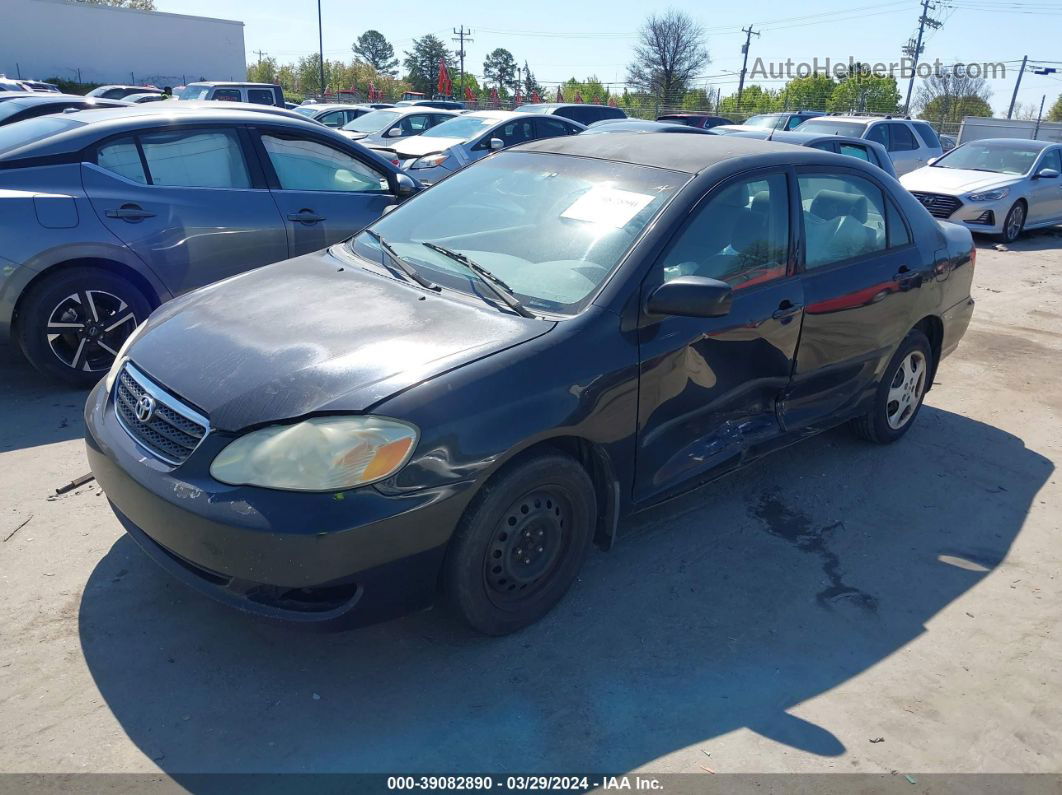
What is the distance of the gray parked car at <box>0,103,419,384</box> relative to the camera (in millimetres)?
4984

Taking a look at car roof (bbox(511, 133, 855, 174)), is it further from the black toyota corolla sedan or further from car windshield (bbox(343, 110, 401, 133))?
car windshield (bbox(343, 110, 401, 133))

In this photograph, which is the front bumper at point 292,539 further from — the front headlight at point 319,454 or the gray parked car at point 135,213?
the gray parked car at point 135,213

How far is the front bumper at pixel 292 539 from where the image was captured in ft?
8.30

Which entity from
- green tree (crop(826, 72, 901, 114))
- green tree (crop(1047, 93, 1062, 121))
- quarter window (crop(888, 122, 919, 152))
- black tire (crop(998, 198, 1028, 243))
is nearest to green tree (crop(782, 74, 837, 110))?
green tree (crop(826, 72, 901, 114))

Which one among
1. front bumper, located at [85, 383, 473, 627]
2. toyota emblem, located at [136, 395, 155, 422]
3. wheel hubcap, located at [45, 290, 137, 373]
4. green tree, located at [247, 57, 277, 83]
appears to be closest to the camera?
front bumper, located at [85, 383, 473, 627]

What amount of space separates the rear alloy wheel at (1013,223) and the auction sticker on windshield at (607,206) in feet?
37.6

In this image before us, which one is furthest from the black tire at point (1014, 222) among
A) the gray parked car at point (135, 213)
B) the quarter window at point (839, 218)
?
the gray parked car at point (135, 213)

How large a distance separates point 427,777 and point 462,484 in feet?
2.88

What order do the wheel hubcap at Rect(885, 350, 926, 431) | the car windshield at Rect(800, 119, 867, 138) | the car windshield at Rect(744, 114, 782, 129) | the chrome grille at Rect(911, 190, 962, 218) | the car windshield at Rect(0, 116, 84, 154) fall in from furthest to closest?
the car windshield at Rect(744, 114, 782, 129), the car windshield at Rect(800, 119, 867, 138), the chrome grille at Rect(911, 190, 962, 218), the car windshield at Rect(0, 116, 84, 154), the wheel hubcap at Rect(885, 350, 926, 431)

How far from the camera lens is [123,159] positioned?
535cm

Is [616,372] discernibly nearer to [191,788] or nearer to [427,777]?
[427,777]

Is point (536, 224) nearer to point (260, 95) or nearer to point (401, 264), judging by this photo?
point (401, 264)

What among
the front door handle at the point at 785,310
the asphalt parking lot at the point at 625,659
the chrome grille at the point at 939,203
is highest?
the front door handle at the point at 785,310

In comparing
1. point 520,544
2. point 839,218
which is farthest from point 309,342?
point 839,218
